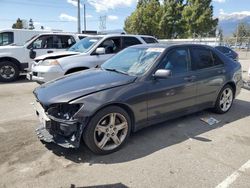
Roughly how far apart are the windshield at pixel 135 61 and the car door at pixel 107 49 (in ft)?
9.02

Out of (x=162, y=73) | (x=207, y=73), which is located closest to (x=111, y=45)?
(x=207, y=73)

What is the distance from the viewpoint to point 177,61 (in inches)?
194

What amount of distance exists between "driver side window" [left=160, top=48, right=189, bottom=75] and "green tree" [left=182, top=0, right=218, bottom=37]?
30358 millimetres

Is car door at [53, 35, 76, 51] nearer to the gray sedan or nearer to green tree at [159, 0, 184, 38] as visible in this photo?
the gray sedan

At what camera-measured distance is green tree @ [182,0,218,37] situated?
108 ft

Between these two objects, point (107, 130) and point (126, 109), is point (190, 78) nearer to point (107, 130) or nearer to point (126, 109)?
point (126, 109)

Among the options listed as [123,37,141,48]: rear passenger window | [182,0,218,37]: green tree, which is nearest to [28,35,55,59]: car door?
[123,37,141,48]: rear passenger window

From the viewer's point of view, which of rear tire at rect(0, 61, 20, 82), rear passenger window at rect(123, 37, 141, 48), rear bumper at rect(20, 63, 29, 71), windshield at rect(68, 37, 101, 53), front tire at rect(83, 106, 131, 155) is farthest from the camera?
rear bumper at rect(20, 63, 29, 71)

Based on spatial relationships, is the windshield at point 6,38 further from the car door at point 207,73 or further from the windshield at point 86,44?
the car door at point 207,73

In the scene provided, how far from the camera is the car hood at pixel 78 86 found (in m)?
3.76

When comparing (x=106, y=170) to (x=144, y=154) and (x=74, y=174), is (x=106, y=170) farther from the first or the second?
(x=144, y=154)

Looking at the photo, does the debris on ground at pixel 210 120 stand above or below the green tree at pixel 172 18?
below

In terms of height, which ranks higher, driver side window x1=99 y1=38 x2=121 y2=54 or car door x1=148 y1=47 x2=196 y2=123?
driver side window x1=99 y1=38 x2=121 y2=54

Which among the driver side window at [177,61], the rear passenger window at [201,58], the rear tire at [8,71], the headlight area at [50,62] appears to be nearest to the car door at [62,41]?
the rear tire at [8,71]
